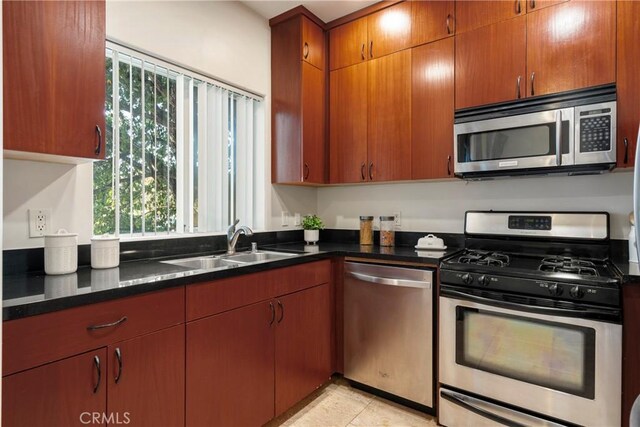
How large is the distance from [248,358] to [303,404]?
0.70 meters

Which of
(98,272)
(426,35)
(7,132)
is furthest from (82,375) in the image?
(426,35)

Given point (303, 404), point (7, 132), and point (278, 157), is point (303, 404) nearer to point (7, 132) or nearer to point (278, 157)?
point (278, 157)

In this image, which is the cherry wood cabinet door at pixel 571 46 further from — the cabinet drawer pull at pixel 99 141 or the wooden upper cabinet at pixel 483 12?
the cabinet drawer pull at pixel 99 141

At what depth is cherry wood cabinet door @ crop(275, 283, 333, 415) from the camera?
6.22 ft

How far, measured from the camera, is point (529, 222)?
2.13m

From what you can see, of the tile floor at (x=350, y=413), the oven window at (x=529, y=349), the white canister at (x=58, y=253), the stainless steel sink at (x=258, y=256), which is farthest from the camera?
the stainless steel sink at (x=258, y=256)

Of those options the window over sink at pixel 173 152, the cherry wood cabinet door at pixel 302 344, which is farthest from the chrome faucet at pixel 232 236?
the cherry wood cabinet door at pixel 302 344

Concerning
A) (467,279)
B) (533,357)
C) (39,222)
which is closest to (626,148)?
(467,279)

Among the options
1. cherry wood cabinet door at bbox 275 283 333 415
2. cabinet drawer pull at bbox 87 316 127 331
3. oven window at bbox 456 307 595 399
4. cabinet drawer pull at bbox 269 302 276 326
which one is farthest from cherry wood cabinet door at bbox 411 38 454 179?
cabinet drawer pull at bbox 87 316 127 331

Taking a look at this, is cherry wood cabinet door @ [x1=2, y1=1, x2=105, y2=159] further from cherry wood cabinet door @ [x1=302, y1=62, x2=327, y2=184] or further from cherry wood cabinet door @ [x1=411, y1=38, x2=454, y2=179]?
cherry wood cabinet door @ [x1=411, y1=38, x2=454, y2=179]

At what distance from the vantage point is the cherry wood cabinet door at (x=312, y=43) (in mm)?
2551

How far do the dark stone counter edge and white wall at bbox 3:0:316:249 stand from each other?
0.61m

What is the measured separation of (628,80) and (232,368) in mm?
2388

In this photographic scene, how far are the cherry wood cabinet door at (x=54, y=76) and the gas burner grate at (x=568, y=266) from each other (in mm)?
2178
